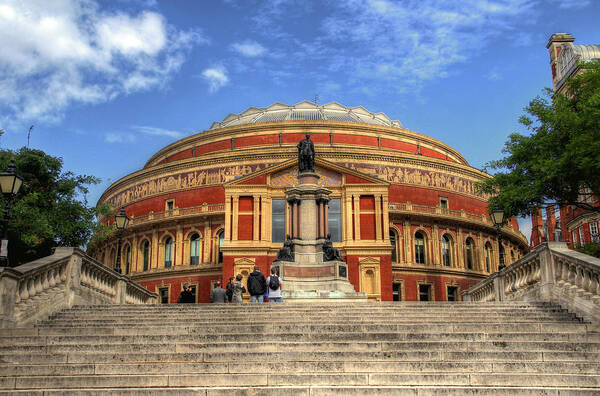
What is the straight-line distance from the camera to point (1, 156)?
2673cm

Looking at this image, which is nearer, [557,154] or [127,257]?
[557,154]

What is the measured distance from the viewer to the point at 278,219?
4512 cm

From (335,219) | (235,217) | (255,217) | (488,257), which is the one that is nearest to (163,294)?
(235,217)

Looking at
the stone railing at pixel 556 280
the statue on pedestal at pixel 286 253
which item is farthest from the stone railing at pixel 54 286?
the stone railing at pixel 556 280

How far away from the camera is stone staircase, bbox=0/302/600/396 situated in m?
9.39

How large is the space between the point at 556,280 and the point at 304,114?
52492 mm

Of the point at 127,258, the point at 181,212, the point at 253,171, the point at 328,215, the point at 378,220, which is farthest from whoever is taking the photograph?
the point at 127,258

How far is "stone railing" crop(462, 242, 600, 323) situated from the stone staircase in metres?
0.54

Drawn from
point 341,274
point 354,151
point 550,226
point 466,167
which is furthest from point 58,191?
point 550,226

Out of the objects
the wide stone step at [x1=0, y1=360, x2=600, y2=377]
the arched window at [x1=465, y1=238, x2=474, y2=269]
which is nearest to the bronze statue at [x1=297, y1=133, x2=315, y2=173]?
the wide stone step at [x1=0, y1=360, x2=600, y2=377]

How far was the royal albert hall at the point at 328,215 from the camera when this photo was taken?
44.5m

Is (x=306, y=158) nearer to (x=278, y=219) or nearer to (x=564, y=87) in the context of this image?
(x=278, y=219)

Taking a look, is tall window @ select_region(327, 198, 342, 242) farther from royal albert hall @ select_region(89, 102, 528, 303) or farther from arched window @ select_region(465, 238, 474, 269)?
arched window @ select_region(465, 238, 474, 269)

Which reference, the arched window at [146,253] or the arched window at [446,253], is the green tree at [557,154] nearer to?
the arched window at [446,253]
